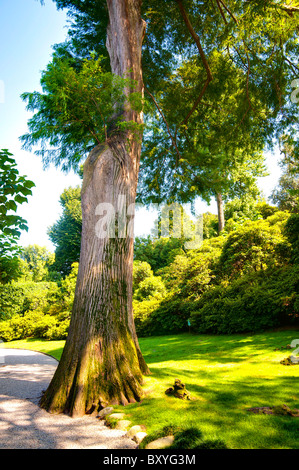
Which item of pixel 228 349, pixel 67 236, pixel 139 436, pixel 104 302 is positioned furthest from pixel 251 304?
pixel 67 236

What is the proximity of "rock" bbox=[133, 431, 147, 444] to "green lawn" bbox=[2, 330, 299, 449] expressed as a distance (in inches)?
3.7

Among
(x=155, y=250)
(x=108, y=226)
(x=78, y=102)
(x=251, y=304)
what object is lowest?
(x=251, y=304)

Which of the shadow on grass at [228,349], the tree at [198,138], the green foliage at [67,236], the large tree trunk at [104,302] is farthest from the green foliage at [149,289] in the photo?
the green foliage at [67,236]

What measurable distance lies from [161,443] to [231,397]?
1.28m

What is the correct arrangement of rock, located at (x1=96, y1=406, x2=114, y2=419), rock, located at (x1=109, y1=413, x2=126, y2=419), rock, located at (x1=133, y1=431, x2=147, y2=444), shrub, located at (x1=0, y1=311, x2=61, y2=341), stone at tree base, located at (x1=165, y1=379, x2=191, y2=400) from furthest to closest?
shrub, located at (x1=0, y1=311, x2=61, y2=341) < stone at tree base, located at (x1=165, y1=379, x2=191, y2=400) < rock, located at (x1=96, y1=406, x2=114, y2=419) < rock, located at (x1=109, y1=413, x2=126, y2=419) < rock, located at (x1=133, y1=431, x2=147, y2=444)

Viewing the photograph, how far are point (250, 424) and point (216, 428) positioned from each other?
32cm

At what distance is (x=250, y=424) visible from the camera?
2516 millimetres

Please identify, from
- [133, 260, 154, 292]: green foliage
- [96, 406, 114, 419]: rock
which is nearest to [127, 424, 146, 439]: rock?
[96, 406, 114, 419]: rock

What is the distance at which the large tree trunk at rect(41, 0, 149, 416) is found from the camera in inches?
129

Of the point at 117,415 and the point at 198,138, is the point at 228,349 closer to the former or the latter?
the point at 117,415

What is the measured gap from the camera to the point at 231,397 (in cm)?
327

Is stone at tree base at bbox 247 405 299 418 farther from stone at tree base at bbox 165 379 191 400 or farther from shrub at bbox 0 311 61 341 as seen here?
shrub at bbox 0 311 61 341

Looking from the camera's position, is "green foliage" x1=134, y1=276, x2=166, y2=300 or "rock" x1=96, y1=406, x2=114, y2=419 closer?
"rock" x1=96, y1=406, x2=114, y2=419

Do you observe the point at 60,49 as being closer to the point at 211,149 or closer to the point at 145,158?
the point at 145,158
